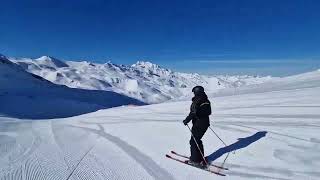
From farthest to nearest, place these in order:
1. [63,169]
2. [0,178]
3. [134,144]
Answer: [134,144] → [63,169] → [0,178]

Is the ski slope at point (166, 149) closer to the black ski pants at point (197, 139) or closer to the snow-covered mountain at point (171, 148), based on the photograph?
the snow-covered mountain at point (171, 148)

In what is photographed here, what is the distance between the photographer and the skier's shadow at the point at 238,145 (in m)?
10.9

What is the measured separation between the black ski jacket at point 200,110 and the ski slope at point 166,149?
1188 millimetres

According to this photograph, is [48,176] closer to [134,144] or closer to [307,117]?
[134,144]

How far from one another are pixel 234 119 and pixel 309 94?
225 inches

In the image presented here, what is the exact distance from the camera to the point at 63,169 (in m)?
9.50

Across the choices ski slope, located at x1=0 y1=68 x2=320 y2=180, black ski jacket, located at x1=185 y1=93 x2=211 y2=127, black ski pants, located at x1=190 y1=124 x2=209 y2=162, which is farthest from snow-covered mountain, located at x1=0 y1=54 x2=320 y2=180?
black ski jacket, located at x1=185 y1=93 x2=211 y2=127

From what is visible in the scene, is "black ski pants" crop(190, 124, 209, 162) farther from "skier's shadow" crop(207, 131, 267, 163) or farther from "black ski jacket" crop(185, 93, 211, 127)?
"skier's shadow" crop(207, 131, 267, 163)

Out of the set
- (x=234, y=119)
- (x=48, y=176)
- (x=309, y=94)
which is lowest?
(x=48, y=176)

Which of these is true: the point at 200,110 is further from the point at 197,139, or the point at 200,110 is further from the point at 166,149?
the point at 166,149

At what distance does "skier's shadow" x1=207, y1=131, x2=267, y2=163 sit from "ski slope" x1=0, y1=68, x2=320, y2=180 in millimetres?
30

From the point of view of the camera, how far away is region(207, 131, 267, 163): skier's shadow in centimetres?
1091

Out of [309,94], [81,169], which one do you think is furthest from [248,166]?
[309,94]

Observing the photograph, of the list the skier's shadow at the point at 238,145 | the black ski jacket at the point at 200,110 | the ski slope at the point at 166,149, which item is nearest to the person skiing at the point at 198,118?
the black ski jacket at the point at 200,110
